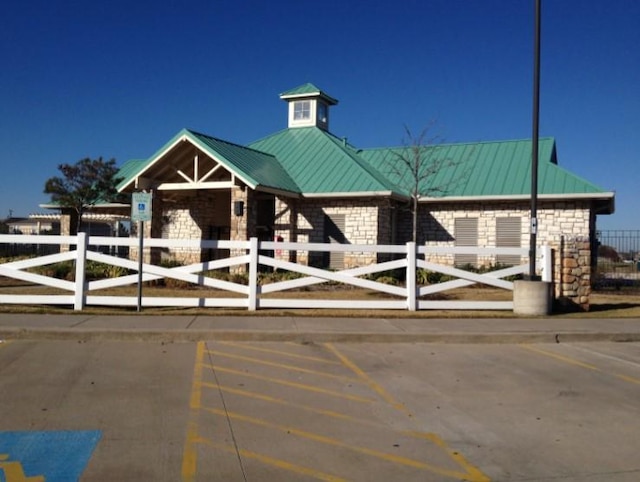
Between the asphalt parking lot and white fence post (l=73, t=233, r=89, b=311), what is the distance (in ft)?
9.24

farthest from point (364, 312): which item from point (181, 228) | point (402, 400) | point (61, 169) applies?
point (61, 169)

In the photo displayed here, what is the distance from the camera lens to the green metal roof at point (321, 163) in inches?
924

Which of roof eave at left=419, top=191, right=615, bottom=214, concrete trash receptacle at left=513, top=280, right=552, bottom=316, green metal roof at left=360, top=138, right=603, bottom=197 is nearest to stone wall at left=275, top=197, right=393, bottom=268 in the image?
roof eave at left=419, top=191, right=615, bottom=214

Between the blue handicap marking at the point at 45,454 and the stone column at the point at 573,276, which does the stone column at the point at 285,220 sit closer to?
the stone column at the point at 573,276

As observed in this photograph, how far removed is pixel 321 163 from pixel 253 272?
44.2ft

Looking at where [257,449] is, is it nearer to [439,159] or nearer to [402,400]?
[402,400]

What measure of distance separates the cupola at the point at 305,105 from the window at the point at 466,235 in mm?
9276

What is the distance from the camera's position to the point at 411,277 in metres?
13.5

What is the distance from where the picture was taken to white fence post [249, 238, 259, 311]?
42.1ft

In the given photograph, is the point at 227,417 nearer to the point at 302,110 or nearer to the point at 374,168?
the point at 374,168

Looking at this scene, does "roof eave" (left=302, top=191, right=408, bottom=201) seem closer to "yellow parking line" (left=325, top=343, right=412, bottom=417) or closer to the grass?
the grass

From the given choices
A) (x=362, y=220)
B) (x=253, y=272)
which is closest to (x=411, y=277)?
(x=253, y=272)

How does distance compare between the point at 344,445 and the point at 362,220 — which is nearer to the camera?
the point at 344,445

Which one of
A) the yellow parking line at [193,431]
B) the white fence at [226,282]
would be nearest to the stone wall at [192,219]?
the white fence at [226,282]
